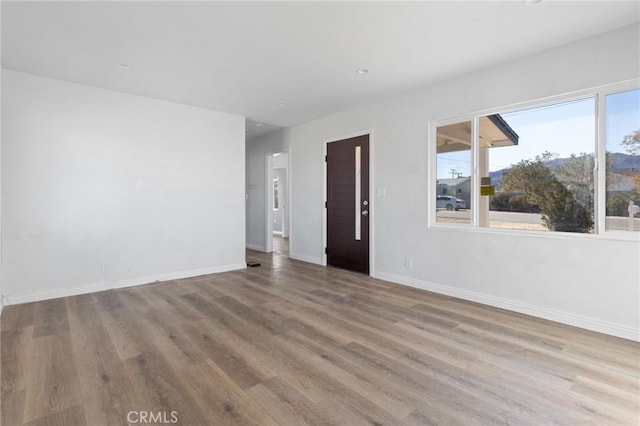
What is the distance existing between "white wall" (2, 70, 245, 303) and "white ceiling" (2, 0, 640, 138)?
41 cm

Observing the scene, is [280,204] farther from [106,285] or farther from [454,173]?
[454,173]

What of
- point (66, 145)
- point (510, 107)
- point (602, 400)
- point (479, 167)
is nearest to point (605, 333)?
point (602, 400)

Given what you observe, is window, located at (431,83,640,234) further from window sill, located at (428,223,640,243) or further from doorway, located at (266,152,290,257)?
doorway, located at (266,152,290,257)

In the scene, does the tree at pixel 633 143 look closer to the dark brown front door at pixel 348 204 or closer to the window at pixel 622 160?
the window at pixel 622 160

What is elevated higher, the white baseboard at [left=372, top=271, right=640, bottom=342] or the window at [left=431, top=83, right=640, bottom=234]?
the window at [left=431, top=83, right=640, bottom=234]

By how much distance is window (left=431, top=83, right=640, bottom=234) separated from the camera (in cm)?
269

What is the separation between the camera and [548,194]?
312 centimetres

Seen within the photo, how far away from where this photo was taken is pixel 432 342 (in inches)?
99.7

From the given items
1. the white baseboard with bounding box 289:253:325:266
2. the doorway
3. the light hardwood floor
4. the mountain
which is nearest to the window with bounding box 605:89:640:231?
the mountain

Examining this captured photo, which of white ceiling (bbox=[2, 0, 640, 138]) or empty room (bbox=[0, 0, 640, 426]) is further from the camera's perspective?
white ceiling (bbox=[2, 0, 640, 138])

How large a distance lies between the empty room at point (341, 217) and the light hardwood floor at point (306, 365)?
0.07 ft

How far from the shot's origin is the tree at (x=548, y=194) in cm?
293

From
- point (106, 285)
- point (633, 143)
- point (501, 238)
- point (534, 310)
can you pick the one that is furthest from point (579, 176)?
point (106, 285)

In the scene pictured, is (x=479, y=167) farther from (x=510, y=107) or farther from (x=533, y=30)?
(x=533, y=30)
